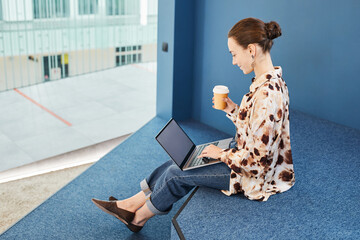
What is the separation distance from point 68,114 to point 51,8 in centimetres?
106

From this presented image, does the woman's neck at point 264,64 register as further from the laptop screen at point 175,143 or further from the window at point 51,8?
the window at point 51,8

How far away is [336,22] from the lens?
2764 mm

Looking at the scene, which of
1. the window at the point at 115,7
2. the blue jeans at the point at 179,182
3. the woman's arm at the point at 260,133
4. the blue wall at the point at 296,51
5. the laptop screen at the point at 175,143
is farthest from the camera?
the window at the point at 115,7

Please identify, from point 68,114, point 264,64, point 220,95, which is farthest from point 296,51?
point 68,114

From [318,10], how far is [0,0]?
97.0 inches

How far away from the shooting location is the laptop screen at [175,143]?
7.00 feet

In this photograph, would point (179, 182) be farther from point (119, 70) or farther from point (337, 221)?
point (119, 70)

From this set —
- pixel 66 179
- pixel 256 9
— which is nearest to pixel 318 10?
pixel 256 9

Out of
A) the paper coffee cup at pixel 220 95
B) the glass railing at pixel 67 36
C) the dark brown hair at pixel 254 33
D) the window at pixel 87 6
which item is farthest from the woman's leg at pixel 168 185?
the window at pixel 87 6

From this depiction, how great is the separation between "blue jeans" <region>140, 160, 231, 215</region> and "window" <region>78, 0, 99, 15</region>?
→ 2.30m

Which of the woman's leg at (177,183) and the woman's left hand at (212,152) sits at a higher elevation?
the woman's left hand at (212,152)

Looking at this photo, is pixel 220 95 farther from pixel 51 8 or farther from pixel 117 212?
pixel 51 8

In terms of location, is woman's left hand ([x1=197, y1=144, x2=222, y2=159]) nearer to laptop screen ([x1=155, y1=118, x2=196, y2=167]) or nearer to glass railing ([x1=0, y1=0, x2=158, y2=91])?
laptop screen ([x1=155, y1=118, x2=196, y2=167])

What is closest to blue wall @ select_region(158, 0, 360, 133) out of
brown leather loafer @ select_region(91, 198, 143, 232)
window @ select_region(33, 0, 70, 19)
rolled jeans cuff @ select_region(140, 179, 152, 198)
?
window @ select_region(33, 0, 70, 19)
